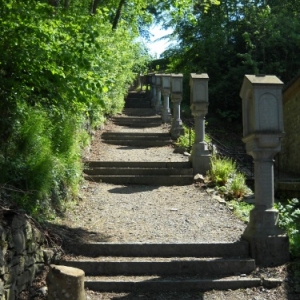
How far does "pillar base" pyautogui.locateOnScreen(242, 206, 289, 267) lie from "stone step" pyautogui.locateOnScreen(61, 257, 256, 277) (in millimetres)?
203

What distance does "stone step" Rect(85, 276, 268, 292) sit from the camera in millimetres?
7262

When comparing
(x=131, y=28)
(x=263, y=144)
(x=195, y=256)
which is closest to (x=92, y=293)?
(x=195, y=256)

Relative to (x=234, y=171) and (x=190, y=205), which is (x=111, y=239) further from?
(x=234, y=171)

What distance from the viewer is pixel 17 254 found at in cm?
662

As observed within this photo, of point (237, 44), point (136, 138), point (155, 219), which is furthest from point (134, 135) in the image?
point (237, 44)

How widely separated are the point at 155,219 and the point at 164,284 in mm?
2425

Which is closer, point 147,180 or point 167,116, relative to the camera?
point 147,180

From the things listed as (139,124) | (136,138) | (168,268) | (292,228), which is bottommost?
(168,268)

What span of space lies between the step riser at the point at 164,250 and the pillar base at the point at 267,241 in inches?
7.9

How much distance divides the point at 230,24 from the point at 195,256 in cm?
2028

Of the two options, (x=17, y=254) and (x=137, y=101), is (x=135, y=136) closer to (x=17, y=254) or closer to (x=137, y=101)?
(x=17, y=254)

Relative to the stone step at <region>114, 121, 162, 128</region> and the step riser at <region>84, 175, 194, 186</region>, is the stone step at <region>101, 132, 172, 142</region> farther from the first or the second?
the step riser at <region>84, 175, 194, 186</region>

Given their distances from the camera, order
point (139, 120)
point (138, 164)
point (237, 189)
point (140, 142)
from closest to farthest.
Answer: point (237, 189) → point (138, 164) → point (140, 142) → point (139, 120)

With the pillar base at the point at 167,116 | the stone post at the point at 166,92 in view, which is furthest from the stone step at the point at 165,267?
the pillar base at the point at 167,116
